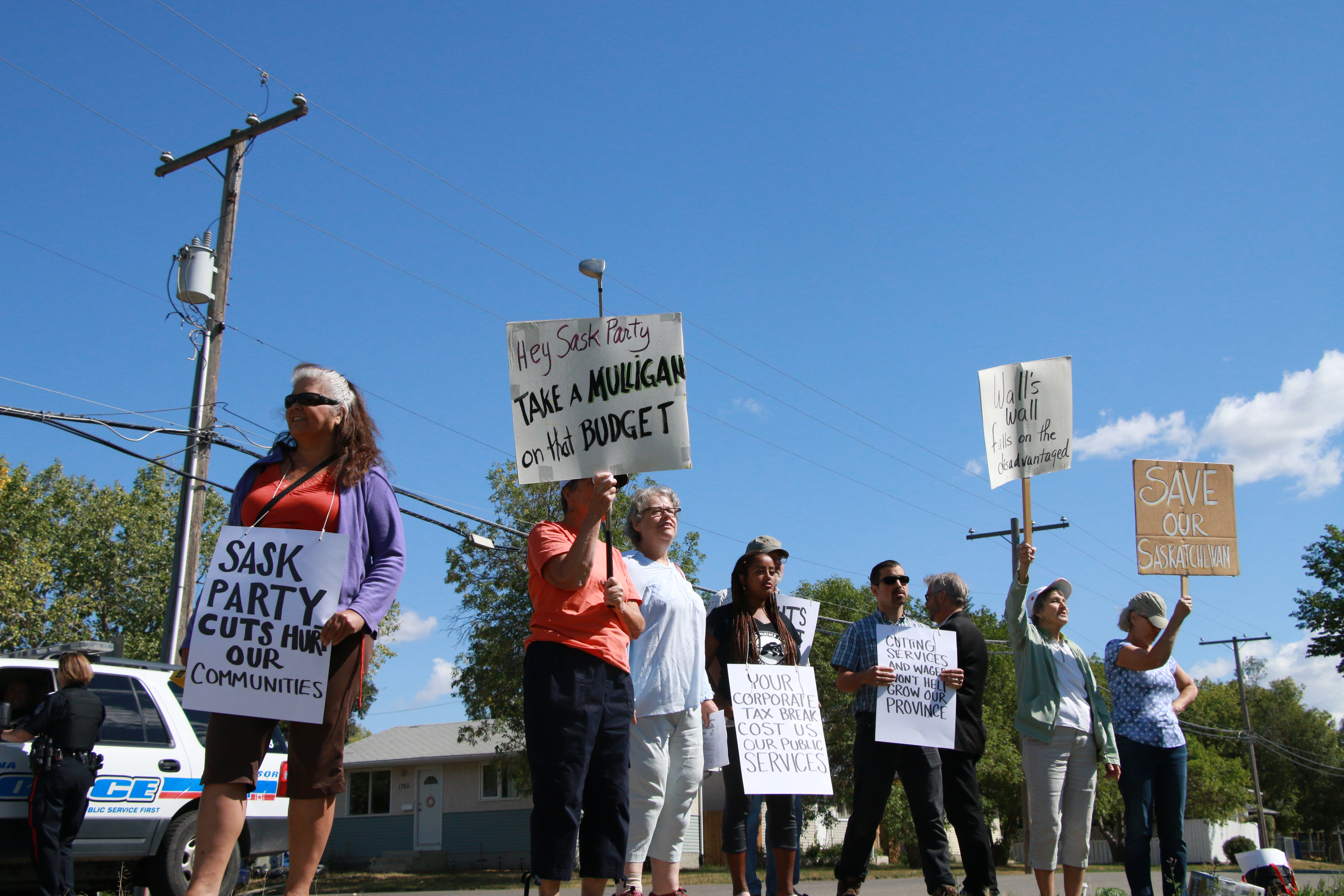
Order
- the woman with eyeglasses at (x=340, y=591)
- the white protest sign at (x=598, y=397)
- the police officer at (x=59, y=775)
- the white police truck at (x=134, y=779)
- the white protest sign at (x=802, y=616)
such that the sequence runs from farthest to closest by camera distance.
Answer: the white police truck at (x=134, y=779), the white protest sign at (x=802, y=616), the police officer at (x=59, y=775), the white protest sign at (x=598, y=397), the woman with eyeglasses at (x=340, y=591)

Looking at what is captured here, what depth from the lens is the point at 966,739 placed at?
6379mm

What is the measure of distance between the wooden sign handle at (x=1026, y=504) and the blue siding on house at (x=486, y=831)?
2741cm

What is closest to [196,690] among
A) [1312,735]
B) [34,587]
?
[34,587]

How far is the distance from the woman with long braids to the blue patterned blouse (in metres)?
2.04

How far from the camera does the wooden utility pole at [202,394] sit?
13812mm

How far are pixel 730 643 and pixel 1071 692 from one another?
7.19 ft

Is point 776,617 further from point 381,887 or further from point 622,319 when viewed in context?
point 381,887

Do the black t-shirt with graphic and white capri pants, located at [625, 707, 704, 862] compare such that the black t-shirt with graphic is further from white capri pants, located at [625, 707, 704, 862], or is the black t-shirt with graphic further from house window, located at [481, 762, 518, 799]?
house window, located at [481, 762, 518, 799]

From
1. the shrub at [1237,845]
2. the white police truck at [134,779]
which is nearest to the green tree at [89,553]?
the white police truck at [134,779]

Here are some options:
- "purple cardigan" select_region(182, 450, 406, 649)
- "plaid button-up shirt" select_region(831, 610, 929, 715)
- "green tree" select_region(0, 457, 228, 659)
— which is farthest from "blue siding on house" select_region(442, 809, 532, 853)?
"purple cardigan" select_region(182, 450, 406, 649)

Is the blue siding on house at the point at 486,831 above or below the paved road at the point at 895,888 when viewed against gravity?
below


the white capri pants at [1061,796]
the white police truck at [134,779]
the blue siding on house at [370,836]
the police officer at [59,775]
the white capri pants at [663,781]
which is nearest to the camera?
the white capri pants at [663,781]

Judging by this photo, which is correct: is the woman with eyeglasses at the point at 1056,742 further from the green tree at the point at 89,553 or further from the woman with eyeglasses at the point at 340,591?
the green tree at the point at 89,553

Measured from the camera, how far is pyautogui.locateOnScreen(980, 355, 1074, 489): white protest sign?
303 inches
